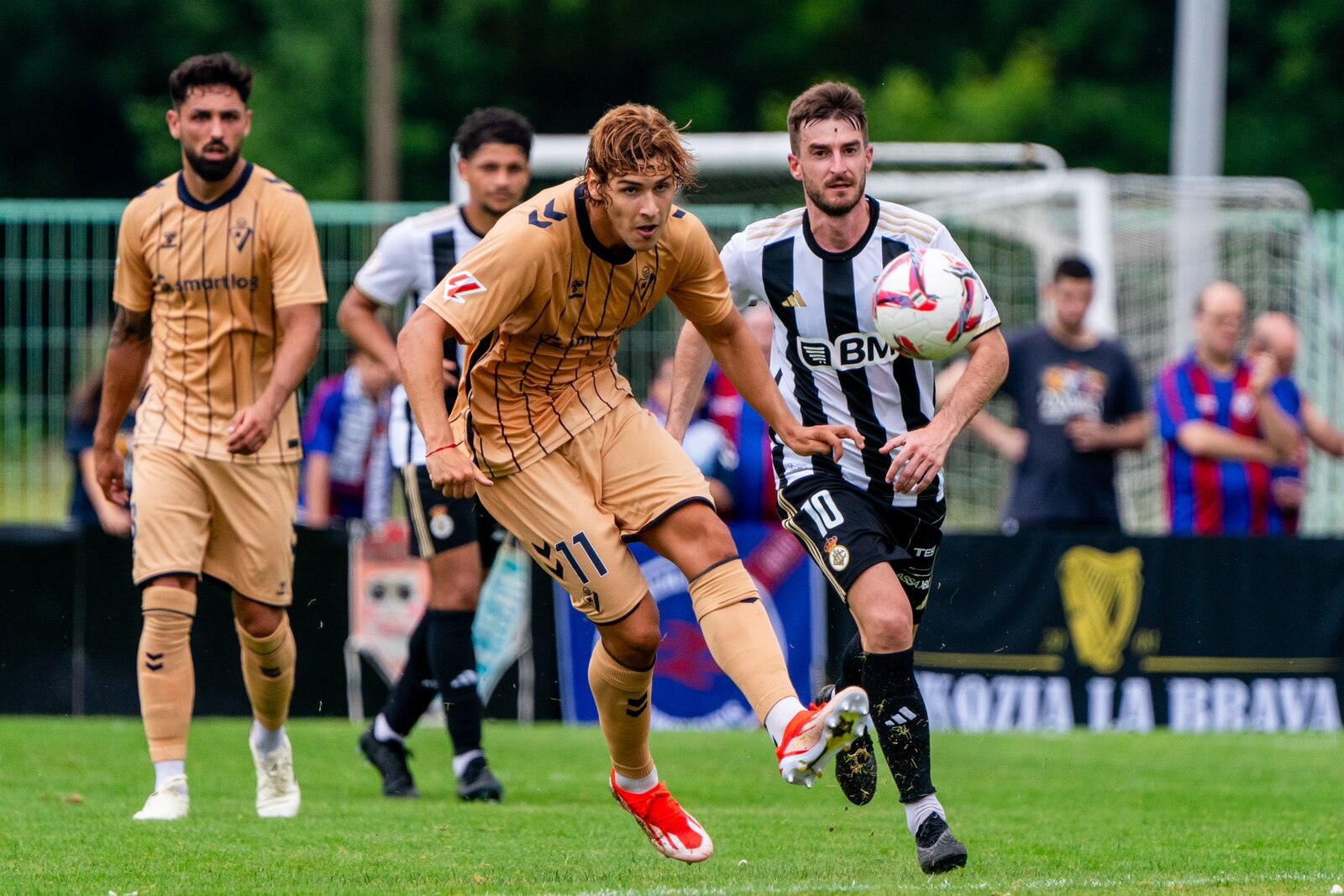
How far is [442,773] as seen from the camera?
8938 mm

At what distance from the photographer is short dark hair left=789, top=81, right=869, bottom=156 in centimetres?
634

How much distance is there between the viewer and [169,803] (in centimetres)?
698

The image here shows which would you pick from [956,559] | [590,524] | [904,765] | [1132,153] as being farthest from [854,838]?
[1132,153]

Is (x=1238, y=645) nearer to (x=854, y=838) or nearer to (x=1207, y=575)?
(x=1207, y=575)

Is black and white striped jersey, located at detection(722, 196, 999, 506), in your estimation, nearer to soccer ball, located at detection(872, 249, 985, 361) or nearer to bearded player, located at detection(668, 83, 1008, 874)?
bearded player, located at detection(668, 83, 1008, 874)

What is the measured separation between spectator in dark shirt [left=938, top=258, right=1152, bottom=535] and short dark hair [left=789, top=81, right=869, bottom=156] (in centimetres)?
499

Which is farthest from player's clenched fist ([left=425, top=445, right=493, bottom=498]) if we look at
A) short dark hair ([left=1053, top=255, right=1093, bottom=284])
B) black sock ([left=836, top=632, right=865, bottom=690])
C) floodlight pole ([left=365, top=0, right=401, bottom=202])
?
floodlight pole ([left=365, top=0, right=401, bottom=202])

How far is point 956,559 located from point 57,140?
2813 centimetres

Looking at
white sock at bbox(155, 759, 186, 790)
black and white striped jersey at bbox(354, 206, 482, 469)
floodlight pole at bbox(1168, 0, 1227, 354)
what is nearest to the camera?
white sock at bbox(155, 759, 186, 790)

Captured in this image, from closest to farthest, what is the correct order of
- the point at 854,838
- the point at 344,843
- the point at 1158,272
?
the point at 344,843 < the point at 854,838 < the point at 1158,272

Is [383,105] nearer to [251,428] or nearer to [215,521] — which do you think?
[215,521]

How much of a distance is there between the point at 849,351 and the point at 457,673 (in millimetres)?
2307

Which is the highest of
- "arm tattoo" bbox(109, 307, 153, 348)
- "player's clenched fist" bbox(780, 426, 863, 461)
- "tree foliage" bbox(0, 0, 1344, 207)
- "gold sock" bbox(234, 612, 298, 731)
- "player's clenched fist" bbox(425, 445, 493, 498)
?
"tree foliage" bbox(0, 0, 1344, 207)

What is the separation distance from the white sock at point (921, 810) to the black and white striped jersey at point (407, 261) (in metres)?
2.98
